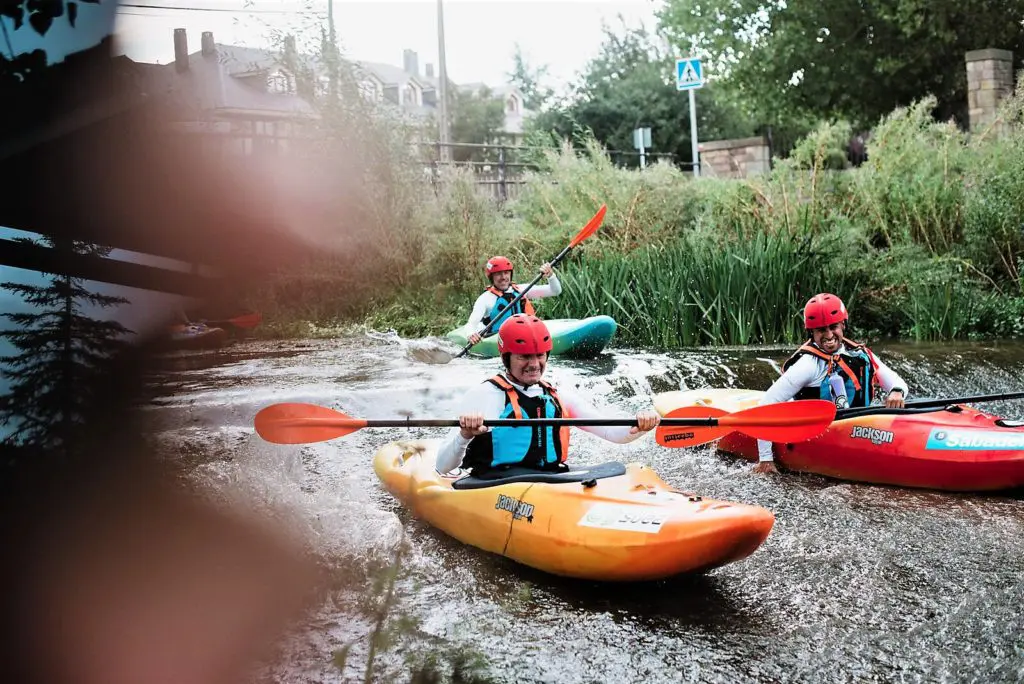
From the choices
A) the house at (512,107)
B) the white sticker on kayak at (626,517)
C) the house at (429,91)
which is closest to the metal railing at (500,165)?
the house at (429,91)

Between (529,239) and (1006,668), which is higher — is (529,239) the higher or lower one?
the higher one

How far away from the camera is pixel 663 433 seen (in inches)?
134

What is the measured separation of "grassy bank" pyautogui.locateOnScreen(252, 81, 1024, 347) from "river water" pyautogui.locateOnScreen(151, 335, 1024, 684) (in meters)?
1.94

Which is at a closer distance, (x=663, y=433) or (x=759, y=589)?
(x=759, y=589)

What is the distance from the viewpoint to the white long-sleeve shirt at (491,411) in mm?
3080

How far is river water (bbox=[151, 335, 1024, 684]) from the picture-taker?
232 centimetres

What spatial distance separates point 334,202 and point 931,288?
4728 mm

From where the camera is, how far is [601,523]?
271 cm

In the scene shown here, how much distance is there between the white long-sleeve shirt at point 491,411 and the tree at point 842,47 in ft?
33.0

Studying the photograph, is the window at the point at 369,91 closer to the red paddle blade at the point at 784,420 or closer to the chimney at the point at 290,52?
the red paddle blade at the point at 784,420

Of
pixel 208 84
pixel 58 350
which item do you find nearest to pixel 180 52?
pixel 208 84

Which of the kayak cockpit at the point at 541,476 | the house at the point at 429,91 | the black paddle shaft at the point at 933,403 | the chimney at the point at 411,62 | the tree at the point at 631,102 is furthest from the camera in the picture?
the chimney at the point at 411,62

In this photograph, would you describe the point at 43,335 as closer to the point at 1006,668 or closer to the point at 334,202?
the point at 1006,668

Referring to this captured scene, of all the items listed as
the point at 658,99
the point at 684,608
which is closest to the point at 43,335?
the point at 684,608
